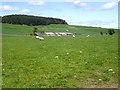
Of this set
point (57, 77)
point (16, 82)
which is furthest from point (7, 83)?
point (57, 77)

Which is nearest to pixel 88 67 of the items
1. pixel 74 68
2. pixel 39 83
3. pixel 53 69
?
pixel 74 68

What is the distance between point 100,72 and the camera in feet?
57.6

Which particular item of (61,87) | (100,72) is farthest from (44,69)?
(61,87)

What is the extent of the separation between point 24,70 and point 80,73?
3.47 m

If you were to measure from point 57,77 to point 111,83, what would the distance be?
2.96 meters

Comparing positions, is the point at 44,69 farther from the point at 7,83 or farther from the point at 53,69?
the point at 7,83

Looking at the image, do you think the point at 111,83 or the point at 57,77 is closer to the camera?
the point at 111,83

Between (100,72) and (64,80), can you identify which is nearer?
(64,80)

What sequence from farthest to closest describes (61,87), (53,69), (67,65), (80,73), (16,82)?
(67,65) → (53,69) → (80,73) → (16,82) → (61,87)

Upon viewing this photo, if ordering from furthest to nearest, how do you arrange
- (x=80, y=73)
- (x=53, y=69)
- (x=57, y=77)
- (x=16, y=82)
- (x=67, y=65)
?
1. (x=67, y=65)
2. (x=53, y=69)
3. (x=80, y=73)
4. (x=57, y=77)
5. (x=16, y=82)

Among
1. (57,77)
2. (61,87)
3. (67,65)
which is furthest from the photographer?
(67,65)

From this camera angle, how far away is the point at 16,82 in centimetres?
1498

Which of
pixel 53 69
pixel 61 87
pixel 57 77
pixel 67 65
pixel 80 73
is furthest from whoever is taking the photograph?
pixel 67 65

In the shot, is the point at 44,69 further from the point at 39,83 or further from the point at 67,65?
the point at 39,83
